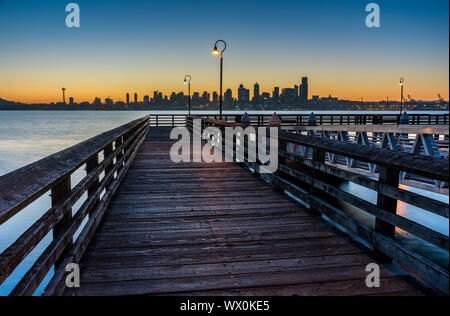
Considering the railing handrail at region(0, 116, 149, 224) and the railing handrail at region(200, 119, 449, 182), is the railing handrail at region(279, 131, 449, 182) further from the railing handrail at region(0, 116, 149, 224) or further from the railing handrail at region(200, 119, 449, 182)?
the railing handrail at region(0, 116, 149, 224)

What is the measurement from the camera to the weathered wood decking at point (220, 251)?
3012 millimetres

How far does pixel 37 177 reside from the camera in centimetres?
235

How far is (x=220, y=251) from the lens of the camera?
3795 millimetres

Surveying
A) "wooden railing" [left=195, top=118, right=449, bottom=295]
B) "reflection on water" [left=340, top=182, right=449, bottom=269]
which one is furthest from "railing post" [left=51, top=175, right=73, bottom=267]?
"reflection on water" [left=340, top=182, right=449, bottom=269]

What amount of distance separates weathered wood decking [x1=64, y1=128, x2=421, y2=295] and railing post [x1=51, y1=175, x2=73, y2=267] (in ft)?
0.84

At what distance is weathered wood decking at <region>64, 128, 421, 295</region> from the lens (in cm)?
301

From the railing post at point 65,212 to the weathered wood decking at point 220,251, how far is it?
0.25m

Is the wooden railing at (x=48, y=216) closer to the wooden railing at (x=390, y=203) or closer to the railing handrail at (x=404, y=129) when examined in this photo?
the wooden railing at (x=390, y=203)

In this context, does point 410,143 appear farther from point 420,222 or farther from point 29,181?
point 29,181

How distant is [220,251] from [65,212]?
1549mm

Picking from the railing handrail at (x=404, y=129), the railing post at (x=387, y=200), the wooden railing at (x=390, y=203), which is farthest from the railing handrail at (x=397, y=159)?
the railing handrail at (x=404, y=129)

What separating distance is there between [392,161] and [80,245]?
289 cm
